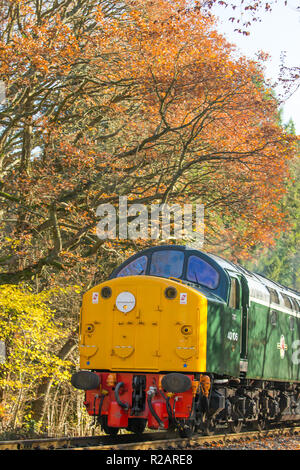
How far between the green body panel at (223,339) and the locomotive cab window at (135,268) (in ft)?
5.81

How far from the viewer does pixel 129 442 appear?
11.5 metres

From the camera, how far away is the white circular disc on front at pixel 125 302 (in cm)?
1144

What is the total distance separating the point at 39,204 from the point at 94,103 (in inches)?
159

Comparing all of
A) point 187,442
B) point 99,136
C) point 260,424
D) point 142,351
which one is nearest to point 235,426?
point 260,424

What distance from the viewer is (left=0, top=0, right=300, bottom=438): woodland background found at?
17.5 meters

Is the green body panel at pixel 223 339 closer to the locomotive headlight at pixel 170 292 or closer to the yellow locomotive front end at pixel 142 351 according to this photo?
the yellow locomotive front end at pixel 142 351

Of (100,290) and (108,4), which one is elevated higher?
(108,4)

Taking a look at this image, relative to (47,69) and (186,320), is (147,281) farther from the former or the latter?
(47,69)

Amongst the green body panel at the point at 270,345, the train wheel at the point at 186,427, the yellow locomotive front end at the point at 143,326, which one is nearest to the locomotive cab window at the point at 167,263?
the yellow locomotive front end at the point at 143,326

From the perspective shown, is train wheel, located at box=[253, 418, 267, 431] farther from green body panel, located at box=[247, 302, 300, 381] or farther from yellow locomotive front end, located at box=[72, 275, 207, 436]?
yellow locomotive front end, located at box=[72, 275, 207, 436]

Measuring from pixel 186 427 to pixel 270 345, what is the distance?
4151mm
